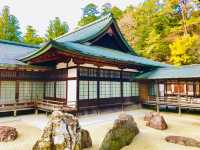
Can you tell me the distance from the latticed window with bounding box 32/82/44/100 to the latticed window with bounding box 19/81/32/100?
350 mm

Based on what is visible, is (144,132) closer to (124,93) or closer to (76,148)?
(76,148)

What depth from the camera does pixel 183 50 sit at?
24.2 m

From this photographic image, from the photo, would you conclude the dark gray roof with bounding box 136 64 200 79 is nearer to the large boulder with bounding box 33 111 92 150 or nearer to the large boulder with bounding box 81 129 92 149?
the large boulder with bounding box 81 129 92 149

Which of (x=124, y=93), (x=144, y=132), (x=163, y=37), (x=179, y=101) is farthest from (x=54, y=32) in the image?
(x=144, y=132)

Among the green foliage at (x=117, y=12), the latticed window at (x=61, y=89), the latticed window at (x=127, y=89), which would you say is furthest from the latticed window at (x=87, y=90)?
the green foliage at (x=117, y=12)

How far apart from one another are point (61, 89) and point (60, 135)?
7710 millimetres

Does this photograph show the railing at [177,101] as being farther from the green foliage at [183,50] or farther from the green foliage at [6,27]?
the green foliage at [6,27]

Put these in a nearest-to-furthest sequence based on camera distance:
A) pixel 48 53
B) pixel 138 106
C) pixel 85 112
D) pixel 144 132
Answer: pixel 144 132 → pixel 48 53 → pixel 85 112 → pixel 138 106

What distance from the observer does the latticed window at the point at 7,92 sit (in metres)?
12.6

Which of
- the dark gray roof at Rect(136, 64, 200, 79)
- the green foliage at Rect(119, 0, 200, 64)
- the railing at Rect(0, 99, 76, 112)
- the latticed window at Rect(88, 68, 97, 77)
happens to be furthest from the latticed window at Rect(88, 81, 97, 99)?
the green foliage at Rect(119, 0, 200, 64)

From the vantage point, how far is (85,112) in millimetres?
12547

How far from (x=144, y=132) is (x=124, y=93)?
6981 mm

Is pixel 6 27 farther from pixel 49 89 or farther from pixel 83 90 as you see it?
pixel 83 90

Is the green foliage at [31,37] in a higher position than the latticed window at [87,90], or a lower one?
higher
